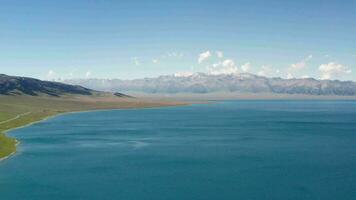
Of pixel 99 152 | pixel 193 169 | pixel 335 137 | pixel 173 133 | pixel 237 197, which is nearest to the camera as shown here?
pixel 237 197

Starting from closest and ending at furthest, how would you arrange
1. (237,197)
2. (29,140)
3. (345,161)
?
(237,197), (345,161), (29,140)

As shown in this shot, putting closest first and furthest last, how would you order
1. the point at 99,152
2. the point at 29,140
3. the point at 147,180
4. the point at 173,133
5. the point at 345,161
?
the point at 147,180 < the point at 345,161 < the point at 99,152 < the point at 29,140 < the point at 173,133

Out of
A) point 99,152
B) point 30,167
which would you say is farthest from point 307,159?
point 30,167

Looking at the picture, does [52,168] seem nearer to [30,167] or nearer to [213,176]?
[30,167]

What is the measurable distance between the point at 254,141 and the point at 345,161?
48.6 meters

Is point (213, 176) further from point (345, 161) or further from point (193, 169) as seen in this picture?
point (345, 161)

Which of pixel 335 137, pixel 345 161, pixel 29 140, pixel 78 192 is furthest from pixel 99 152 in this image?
pixel 335 137

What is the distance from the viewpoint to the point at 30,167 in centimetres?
11388

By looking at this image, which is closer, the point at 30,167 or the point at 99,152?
the point at 30,167

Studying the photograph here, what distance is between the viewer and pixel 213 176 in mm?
104062

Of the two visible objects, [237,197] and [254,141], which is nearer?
[237,197]

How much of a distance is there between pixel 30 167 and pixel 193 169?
130ft

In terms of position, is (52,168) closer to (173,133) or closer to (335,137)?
(173,133)

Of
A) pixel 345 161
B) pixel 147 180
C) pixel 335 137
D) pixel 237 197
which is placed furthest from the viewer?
pixel 335 137
